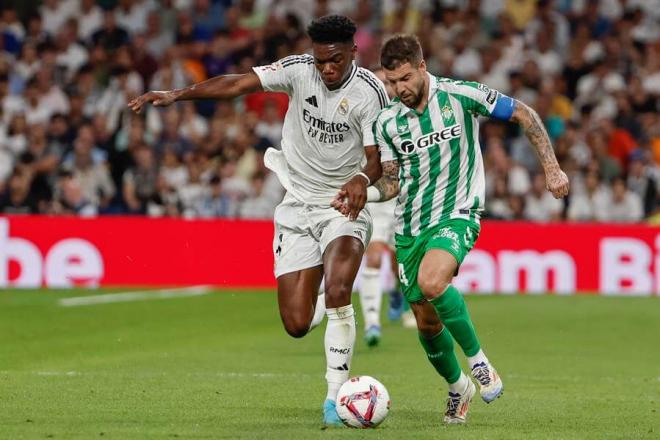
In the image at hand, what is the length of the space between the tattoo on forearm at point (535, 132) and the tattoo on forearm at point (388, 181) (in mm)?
826

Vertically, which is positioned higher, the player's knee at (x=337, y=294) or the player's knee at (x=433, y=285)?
the player's knee at (x=433, y=285)

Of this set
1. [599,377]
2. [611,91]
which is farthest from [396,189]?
[611,91]

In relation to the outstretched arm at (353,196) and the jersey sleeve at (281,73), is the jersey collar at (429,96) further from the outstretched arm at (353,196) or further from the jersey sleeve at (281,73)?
the jersey sleeve at (281,73)

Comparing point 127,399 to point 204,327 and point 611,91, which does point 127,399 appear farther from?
point 611,91

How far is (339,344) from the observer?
8.46 metres

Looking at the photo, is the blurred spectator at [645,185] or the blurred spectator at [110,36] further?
the blurred spectator at [110,36]

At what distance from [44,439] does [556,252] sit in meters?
12.9

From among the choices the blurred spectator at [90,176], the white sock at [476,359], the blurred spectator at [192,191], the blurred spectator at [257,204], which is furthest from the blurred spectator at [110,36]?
the white sock at [476,359]

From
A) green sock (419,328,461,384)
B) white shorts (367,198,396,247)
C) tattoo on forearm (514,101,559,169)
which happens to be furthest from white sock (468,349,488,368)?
white shorts (367,198,396,247)

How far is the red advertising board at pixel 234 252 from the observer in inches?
755

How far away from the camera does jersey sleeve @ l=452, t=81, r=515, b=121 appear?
8273mm

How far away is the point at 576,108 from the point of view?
22.2 m

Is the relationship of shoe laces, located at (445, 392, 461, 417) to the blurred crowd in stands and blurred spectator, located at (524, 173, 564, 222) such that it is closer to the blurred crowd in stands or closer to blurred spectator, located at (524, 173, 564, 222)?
the blurred crowd in stands

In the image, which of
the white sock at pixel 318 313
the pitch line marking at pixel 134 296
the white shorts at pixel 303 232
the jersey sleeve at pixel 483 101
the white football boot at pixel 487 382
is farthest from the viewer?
the pitch line marking at pixel 134 296
